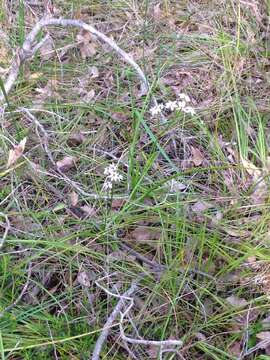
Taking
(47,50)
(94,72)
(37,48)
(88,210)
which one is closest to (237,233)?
(88,210)

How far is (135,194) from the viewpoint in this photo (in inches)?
76.6

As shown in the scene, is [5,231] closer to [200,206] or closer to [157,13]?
[200,206]

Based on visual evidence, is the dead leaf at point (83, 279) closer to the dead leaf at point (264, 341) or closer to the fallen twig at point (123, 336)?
the fallen twig at point (123, 336)

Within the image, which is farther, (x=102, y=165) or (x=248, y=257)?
(x=102, y=165)

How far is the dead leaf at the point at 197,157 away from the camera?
218cm

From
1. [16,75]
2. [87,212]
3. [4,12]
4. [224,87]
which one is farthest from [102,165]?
[4,12]

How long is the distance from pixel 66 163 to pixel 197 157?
55 centimetres

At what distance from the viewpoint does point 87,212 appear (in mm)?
1932

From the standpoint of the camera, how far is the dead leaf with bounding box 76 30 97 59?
8.47 feet

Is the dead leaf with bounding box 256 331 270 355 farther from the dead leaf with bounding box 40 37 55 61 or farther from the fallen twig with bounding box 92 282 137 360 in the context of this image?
the dead leaf with bounding box 40 37 55 61

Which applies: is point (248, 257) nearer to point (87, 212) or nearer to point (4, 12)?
point (87, 212)

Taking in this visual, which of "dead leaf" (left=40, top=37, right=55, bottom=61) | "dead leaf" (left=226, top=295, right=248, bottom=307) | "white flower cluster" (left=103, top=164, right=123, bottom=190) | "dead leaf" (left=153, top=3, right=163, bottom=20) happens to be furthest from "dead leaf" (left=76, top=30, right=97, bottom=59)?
"dead leaf" (left=226, top=295, right=248, bottom=307)

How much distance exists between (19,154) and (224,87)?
3.45 feet

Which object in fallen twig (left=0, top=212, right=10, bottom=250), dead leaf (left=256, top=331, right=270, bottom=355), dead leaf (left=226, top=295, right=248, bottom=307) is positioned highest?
fallen twig (left=0, top=212, right=10, bottom=250)
